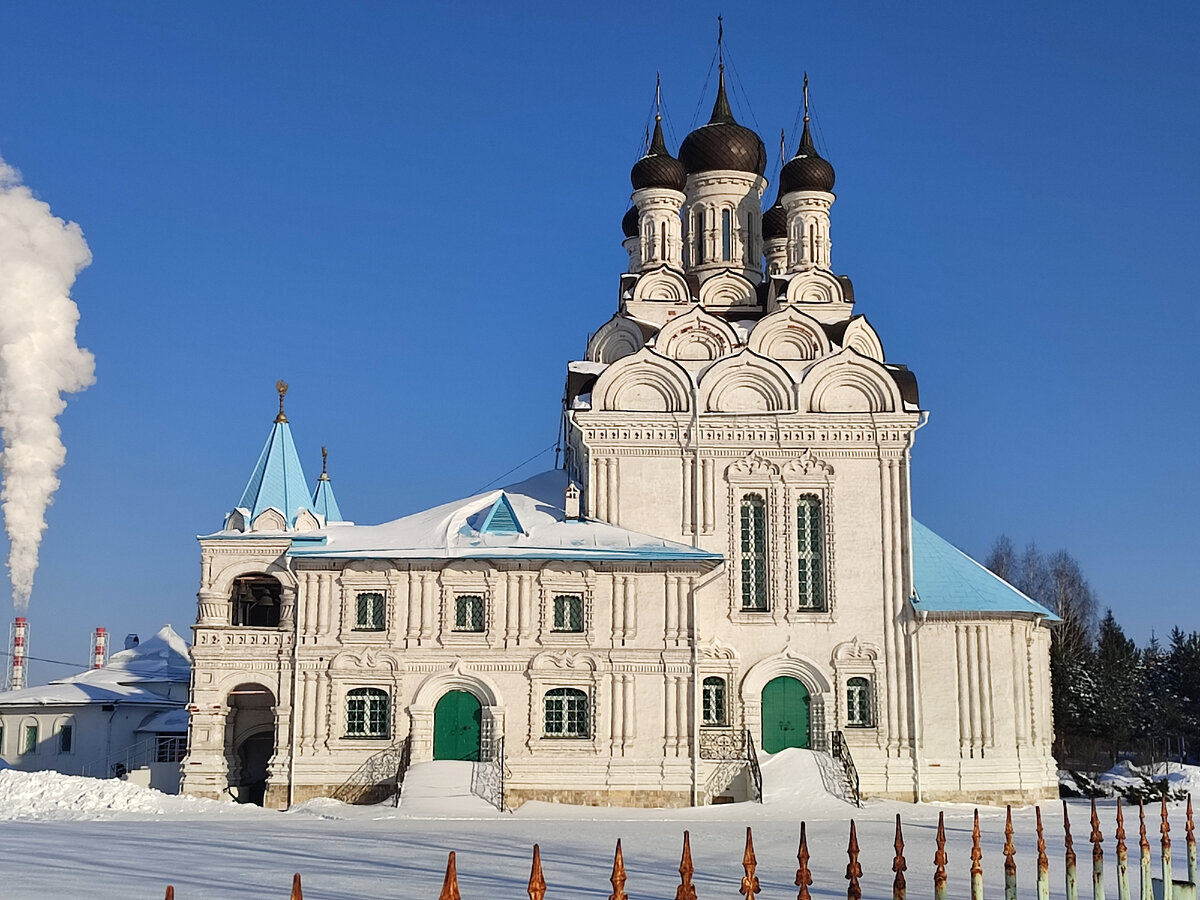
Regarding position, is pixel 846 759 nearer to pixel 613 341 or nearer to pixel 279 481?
pixel 613 341

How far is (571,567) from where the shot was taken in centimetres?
2503

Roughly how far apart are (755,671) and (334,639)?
25.9ft

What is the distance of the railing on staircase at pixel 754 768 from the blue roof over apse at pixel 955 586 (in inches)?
161

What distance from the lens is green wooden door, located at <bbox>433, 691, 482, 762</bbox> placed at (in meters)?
24.5

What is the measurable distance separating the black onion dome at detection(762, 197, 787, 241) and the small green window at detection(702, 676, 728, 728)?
40.7 feet

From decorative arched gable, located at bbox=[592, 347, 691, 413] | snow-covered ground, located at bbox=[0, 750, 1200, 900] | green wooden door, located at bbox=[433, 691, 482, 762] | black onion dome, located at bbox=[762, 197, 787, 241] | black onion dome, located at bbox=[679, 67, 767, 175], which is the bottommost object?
snow-covered ground, located at bbox=[0, 750, 1200, 900]

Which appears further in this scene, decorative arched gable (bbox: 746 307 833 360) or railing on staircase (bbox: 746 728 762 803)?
decorative arched gable (bbox: 746 307 833 360)

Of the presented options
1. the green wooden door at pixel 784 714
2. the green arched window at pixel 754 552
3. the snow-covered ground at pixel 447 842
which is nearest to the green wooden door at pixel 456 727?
the snow-covered ground at pixel 447 842

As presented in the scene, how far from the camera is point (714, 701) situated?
25.7m

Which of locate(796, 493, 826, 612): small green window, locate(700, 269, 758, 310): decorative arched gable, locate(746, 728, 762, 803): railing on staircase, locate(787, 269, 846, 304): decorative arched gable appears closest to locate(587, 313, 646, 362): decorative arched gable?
locate(700, 269, 758, 310): decorative arched gable

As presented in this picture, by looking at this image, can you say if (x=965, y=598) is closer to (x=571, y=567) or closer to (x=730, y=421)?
(x=730, y=421)

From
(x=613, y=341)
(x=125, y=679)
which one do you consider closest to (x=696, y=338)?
(x=613, y=341)

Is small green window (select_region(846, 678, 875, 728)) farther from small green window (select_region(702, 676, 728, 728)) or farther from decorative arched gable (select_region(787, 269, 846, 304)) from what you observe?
decorative arched gable (select_region(787, 269, 846, 304))

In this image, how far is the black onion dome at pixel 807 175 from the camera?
101ft
